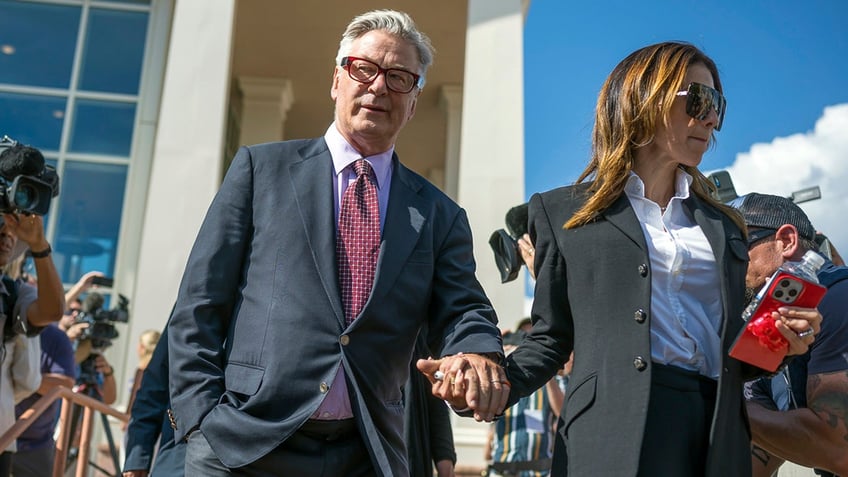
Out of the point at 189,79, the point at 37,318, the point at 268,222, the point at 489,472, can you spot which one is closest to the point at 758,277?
the point at 268,222

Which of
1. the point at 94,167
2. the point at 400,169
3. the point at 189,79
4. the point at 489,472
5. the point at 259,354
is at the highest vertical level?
the point at 189,79

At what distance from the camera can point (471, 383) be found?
7.72 ft

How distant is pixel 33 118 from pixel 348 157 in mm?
9979

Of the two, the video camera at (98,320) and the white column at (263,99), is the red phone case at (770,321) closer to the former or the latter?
the video camera at (98,320)

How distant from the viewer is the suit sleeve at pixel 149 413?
3.85m

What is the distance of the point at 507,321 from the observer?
9258mm

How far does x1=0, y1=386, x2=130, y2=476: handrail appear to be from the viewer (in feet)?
15.5

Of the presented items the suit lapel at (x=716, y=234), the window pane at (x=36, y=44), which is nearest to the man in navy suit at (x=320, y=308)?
the suit lapel at (x=716, y=234)

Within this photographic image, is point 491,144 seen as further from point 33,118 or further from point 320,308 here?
point 320,308

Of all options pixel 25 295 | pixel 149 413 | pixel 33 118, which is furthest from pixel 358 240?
pixel 33 118

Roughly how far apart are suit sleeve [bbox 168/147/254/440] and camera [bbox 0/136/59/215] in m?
2.05

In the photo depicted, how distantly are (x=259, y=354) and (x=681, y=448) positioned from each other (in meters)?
1.11

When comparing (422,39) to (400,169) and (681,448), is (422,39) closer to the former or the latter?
(400,169)

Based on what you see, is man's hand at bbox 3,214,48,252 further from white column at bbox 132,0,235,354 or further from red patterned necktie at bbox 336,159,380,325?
white column at bbox 132,0,235,354
